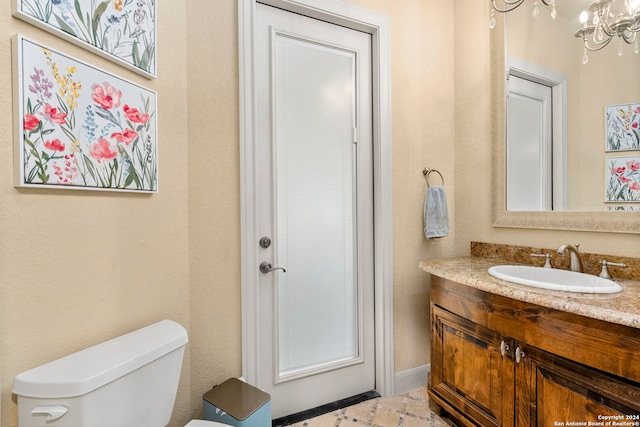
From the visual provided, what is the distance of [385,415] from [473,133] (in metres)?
1.79

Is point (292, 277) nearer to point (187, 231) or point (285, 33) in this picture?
point (187, 231)

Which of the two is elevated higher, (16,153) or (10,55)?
(10,55)

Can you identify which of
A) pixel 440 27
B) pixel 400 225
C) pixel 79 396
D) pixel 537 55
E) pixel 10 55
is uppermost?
pixel 440 27

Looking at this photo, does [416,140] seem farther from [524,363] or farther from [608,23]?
[524,363]

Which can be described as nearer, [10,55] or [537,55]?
[10,55]

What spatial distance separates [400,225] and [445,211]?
1.04ft

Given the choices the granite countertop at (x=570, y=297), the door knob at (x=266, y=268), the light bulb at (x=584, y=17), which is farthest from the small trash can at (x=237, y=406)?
the light bulb at (x=584, y=17)

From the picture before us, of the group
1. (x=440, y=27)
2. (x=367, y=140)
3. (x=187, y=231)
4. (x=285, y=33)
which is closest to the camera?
(x=187, y=231)

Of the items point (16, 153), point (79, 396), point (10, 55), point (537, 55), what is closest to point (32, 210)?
point (16, 153)

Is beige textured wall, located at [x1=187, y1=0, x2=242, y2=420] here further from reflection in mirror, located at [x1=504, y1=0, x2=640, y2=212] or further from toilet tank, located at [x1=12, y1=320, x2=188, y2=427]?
reflection in mirror, located at [x1=504, y1=0, x2=640, y2=212]

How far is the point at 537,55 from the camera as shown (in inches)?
71.1

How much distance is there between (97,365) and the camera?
2.99 feet

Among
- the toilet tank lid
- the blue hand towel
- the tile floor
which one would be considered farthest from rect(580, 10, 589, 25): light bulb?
the toilet tank lid

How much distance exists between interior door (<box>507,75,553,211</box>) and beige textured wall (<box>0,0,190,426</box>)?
1806 mm
